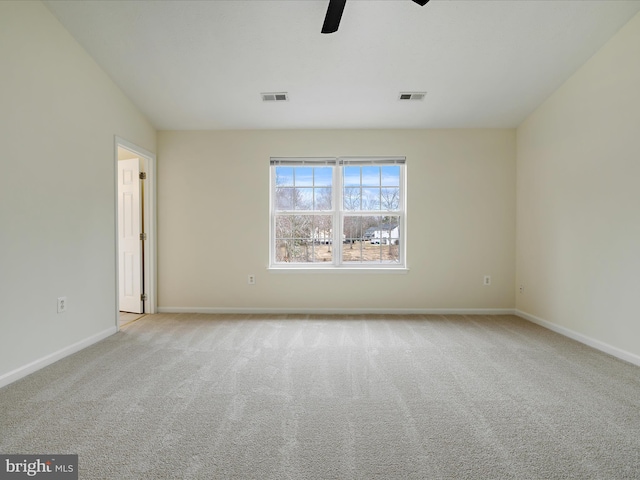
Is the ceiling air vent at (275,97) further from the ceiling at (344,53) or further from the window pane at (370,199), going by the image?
the window pane at (370,199)

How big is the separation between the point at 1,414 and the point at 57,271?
3.91 ft

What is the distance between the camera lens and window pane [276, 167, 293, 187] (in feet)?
14.5

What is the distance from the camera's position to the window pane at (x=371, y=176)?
14.4 feet

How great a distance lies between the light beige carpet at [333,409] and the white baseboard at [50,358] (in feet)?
0.24

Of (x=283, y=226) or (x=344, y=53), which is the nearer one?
(x=344, y=53)

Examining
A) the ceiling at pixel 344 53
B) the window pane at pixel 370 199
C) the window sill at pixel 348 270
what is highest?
the ceiling at pixel 344 53

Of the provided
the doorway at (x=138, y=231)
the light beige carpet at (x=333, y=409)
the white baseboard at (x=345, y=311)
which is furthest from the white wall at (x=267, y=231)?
the light beige carpet at (x=333, y=409)

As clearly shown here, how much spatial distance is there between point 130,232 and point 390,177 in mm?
3444

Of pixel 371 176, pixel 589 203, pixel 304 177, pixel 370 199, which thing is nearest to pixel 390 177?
pixel 371 176

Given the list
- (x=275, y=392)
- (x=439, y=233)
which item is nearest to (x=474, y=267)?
(x=439, y=233)

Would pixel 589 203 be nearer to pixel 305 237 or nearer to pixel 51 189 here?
pixel 305 237

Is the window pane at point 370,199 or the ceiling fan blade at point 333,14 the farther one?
the window pane at point 370,199

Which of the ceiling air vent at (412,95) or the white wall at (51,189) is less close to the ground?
the ceiling air vent at (412,95)

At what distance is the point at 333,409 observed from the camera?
193 cm
